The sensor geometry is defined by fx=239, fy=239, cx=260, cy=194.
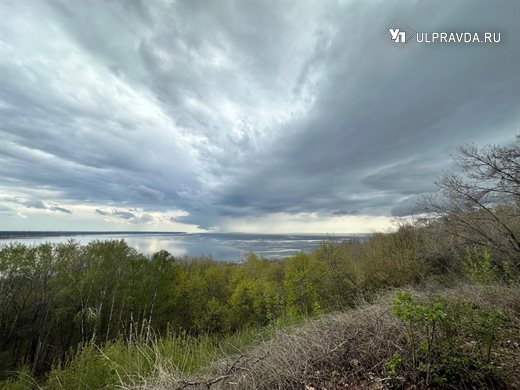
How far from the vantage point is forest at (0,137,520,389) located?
302cm

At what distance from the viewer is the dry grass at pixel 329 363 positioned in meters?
3.02

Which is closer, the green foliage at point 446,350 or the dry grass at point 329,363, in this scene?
the green foliage at point 446,350

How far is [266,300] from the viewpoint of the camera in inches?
504

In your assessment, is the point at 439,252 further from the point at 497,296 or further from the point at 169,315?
the point at 169,315

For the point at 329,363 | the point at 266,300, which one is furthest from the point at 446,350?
the point at 266,300

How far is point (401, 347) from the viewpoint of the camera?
3227 mm

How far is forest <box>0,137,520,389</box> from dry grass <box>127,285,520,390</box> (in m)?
0.07

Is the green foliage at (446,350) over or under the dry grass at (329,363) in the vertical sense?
over

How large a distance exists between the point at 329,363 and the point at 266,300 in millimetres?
10044

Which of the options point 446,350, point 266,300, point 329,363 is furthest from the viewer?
point 266,300

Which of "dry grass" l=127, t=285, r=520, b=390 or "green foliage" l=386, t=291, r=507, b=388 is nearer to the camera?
"green foliage" l=386, t=291, r=507, b=388

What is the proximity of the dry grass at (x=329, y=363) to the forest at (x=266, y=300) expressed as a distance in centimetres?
7

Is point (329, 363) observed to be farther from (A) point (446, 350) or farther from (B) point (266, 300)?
(B) point (266, 300)

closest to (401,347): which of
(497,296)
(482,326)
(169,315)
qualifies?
A: (482,326)
